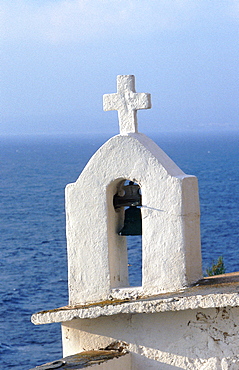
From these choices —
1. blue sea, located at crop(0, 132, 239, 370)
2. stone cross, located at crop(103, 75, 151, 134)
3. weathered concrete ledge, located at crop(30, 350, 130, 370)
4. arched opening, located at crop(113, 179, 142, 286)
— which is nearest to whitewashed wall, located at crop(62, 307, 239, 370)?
weathered concrete ledge, located at crop(30, 350, 130, 370)

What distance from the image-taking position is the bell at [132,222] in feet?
23.5

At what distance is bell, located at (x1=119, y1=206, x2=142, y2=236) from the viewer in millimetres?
7168

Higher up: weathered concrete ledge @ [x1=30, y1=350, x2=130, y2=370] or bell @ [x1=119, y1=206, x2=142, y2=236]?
bell @ [x1=119, y1=206, x2=142, y2=236]

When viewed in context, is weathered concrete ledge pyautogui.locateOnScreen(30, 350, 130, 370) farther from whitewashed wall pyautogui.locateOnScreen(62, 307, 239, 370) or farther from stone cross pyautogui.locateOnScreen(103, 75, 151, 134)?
stone cross pyautogui.locateOnScreen(103, 75, 151, 134)

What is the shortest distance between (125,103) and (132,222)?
48.8 inches

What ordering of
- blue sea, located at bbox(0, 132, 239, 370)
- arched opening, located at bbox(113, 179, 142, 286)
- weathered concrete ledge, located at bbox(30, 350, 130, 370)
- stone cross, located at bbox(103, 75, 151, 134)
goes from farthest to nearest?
blue sea, located at bbox(0, 132, 239, 370) < arched opening, located at bbox(113, 179, 142, 286) < stone cross, located at bbox(103, 75, 151, 134) < weathered concrete ledge, located at bbox(30, 350, 130, 370)

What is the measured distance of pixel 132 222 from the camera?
724 cm

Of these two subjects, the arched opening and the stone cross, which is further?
the arched opening

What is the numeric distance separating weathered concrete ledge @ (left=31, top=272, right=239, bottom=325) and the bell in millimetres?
734

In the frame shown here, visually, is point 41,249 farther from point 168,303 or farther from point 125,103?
point 168,303

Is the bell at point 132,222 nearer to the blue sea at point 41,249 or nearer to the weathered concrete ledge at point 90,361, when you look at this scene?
the weathered concrete ledge at point 90,361

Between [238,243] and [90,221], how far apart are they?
34.8m

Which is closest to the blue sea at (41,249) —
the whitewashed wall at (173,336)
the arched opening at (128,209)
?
the arched opening at (128,209)

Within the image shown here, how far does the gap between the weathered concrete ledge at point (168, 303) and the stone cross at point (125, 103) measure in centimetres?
176
